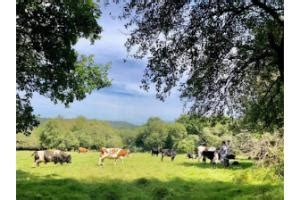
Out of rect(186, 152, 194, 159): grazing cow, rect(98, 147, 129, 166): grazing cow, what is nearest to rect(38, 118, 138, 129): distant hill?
rect(98, 147, 129, 166): grazing cow

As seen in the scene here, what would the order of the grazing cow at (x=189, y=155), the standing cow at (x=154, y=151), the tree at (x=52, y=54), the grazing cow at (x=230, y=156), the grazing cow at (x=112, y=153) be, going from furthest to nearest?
Answer: the grazing cow at (x=230, y=156), the grazing cow at (x=189, y=155), the standing cow at (x=154, y=151), the tree at (x=52, y=54), the grazing cow at (x=112, y=153)

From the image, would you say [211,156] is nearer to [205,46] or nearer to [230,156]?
[230,156]

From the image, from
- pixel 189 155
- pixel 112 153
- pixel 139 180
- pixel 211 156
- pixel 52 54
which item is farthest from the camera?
pixel 211 156

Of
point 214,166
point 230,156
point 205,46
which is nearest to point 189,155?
point 214,166

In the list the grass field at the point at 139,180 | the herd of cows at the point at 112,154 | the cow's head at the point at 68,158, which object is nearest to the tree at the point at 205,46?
the herd of cows at the point at 112,154

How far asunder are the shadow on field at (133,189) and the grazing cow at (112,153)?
37 centimetres

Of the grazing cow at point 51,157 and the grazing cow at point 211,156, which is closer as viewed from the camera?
the grazing cow at point 51,157

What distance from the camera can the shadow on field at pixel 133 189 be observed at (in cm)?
629

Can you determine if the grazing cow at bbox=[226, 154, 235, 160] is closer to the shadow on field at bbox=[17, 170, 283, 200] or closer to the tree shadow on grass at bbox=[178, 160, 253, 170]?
the tree shadow on grass at bbox=[178, 160, 253, 170]

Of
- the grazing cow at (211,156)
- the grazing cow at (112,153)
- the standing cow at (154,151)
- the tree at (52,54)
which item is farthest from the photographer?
the grazing cow at (211,156)

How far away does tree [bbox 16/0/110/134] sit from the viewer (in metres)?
6.33

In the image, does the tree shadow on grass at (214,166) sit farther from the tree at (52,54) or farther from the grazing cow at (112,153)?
the tree at (52,54)

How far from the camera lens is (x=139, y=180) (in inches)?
263

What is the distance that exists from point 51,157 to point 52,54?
4.55 ft
